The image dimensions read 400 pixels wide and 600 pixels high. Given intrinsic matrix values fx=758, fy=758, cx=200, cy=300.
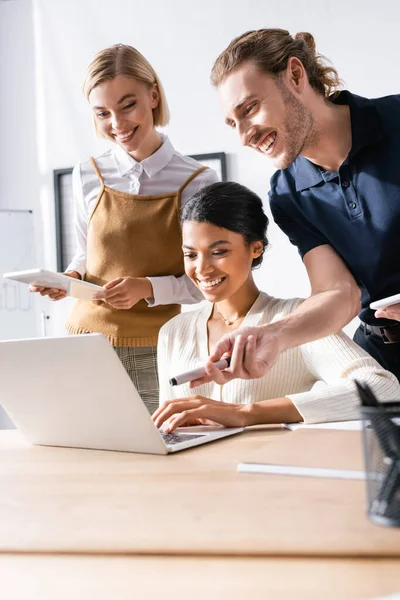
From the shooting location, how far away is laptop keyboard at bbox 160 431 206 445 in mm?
1257

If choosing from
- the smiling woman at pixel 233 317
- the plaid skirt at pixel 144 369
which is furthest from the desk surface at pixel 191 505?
the plaid skirt at pixel 144 369

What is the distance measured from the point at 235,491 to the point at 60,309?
3.22 metres

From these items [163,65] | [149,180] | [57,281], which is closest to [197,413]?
[57,281]

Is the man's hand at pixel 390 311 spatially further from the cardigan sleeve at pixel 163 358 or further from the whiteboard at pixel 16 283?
the whiteboard at pixel 16 283

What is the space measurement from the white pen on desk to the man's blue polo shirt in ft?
1.81

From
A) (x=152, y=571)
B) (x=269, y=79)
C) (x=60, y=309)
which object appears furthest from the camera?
(x=60, y=309)

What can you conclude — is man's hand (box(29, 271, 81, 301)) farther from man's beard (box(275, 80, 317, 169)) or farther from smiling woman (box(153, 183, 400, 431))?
man's beard (box(275, 80, 317, 169))

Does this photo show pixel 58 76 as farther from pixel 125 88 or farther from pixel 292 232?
pixel 292 232

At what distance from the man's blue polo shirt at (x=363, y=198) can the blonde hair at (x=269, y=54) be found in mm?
105

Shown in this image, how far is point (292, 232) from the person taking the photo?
6.43 ft

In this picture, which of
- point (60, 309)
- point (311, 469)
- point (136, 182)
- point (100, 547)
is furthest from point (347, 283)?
point (60, 309)

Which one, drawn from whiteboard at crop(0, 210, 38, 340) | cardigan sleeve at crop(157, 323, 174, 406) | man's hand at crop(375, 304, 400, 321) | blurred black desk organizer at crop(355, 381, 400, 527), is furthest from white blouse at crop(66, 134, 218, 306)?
whiteboard at crop(0, 210, 38, 340)

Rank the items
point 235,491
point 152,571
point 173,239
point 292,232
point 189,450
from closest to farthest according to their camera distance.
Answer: point 152,571 < point 235,491 < point 189,450 < point 292,232 < point 173,239

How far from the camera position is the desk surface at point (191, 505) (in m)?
0.72
